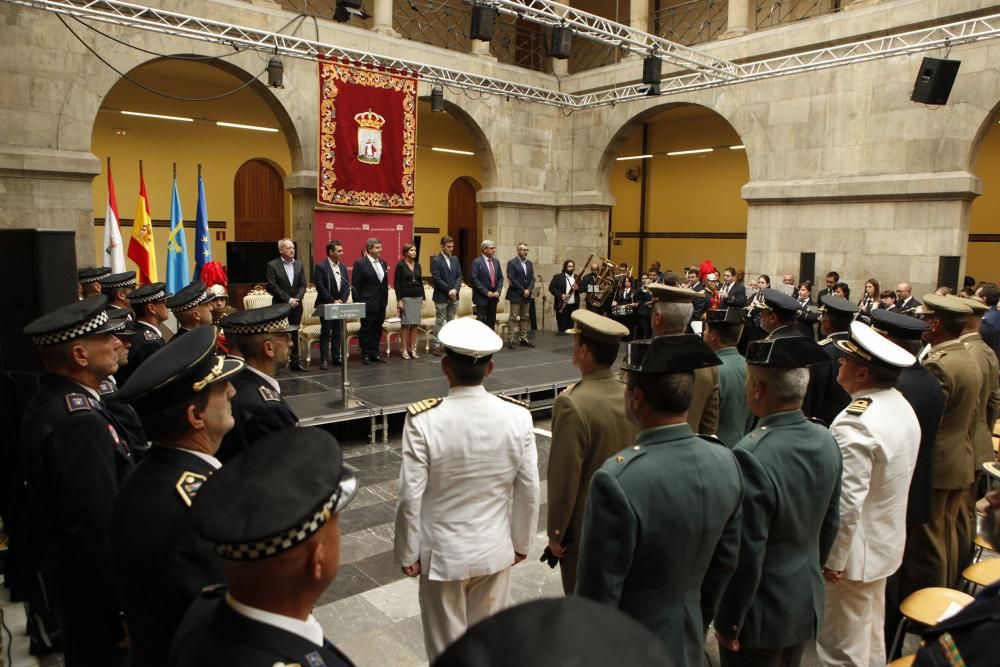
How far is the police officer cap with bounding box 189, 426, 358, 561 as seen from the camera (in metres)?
1.11

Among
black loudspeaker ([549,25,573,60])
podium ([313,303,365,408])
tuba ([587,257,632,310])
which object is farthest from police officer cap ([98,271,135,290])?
tuba ([587,257,632,310])

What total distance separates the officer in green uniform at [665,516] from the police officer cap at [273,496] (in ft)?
2.69

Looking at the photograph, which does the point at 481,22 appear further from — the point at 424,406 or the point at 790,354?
the point at 790,354

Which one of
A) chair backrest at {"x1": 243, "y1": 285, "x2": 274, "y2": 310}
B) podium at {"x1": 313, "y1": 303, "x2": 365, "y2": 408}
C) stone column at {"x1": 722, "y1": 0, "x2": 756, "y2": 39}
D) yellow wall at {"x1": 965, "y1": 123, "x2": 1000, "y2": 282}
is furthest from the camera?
yellow wall at {"x1": 965, "y1": 123, "x2": 1000, "y2": 282}

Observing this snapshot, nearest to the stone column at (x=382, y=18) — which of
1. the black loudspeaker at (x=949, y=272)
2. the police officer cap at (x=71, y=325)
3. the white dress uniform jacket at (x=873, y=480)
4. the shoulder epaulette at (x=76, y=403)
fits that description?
the black loudspeaker at (x=949, y=272)

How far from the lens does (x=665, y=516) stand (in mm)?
1824

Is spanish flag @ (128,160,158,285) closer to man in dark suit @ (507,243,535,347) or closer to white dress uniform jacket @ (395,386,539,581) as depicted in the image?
man in dark suit @ (507,243,535,347)

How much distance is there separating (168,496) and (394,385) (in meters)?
5.73

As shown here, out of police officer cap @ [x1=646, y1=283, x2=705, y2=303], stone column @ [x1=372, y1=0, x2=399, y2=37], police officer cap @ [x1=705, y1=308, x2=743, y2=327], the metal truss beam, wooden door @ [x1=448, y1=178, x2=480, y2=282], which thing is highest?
stone column @ [x1=372, y1=0, x2=399, y2=37]

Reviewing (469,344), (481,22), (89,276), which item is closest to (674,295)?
(469,344)

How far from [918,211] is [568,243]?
6185mm

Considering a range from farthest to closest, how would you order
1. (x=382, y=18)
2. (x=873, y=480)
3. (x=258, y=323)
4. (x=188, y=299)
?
(x=382, y=18) → (x=188, y=299) → (x=258, y=323) → (x=873, y=480)

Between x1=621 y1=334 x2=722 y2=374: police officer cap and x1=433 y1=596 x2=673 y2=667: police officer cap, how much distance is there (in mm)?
1263

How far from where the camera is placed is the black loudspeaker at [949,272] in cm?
934
